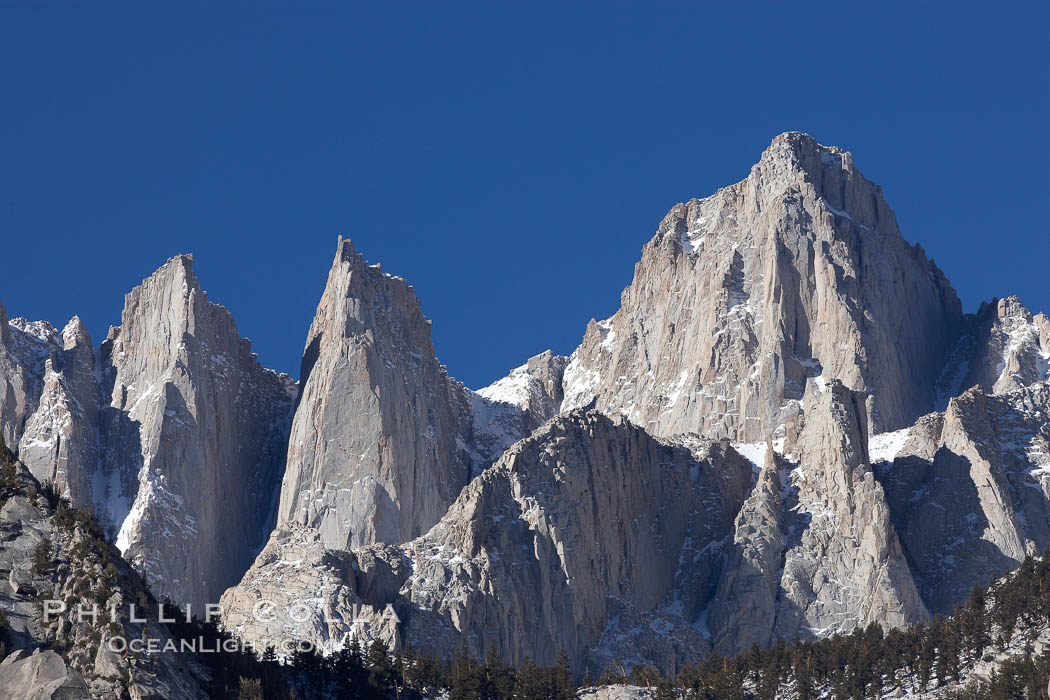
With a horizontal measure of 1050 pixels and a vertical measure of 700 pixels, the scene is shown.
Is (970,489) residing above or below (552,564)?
above

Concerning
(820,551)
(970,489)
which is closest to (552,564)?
(820,551)

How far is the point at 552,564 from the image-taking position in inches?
6964

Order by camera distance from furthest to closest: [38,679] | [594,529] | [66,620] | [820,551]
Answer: [594,529]
[820,551]
[66,620]
[38,679]

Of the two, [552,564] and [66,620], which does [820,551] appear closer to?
[552,564]

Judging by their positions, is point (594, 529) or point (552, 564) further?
point (594, 529)

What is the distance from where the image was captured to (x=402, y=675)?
129 metres

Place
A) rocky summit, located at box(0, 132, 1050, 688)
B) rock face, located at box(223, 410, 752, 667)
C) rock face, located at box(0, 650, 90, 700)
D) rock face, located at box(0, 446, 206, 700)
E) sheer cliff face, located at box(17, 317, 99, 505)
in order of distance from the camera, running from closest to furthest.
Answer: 1. rock face, located at box(0, 650, 90, 700)
2. rock face, located at box(0, 446, 206, 700)
3. rock face, located at box(223, 410, 752, 667)
4. rocky summit, located at box(0, 132, 1050, 688)
5. sheer cliff face, located at box(17, 317, 99, 505)

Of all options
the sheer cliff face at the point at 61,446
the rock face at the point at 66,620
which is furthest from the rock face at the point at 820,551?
the rock face at the point at 66,620

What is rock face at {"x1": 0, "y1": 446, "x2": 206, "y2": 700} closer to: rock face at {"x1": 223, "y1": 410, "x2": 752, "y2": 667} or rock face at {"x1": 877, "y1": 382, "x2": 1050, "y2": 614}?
rock face at {"x1": 223, "y1": 410, "x2": 752, "y2": 667}

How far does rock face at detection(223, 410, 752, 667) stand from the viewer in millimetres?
167375

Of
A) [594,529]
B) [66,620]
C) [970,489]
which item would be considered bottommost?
[66,620]

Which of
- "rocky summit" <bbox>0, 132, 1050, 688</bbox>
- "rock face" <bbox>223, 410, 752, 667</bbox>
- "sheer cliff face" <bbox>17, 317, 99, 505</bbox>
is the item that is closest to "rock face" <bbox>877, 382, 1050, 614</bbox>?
"rocky summit" <bbox>0, 132, 1050, 688</bbox>

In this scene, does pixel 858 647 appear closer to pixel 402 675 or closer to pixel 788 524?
pixel 402 675

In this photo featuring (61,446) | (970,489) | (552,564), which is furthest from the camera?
(61,446)
